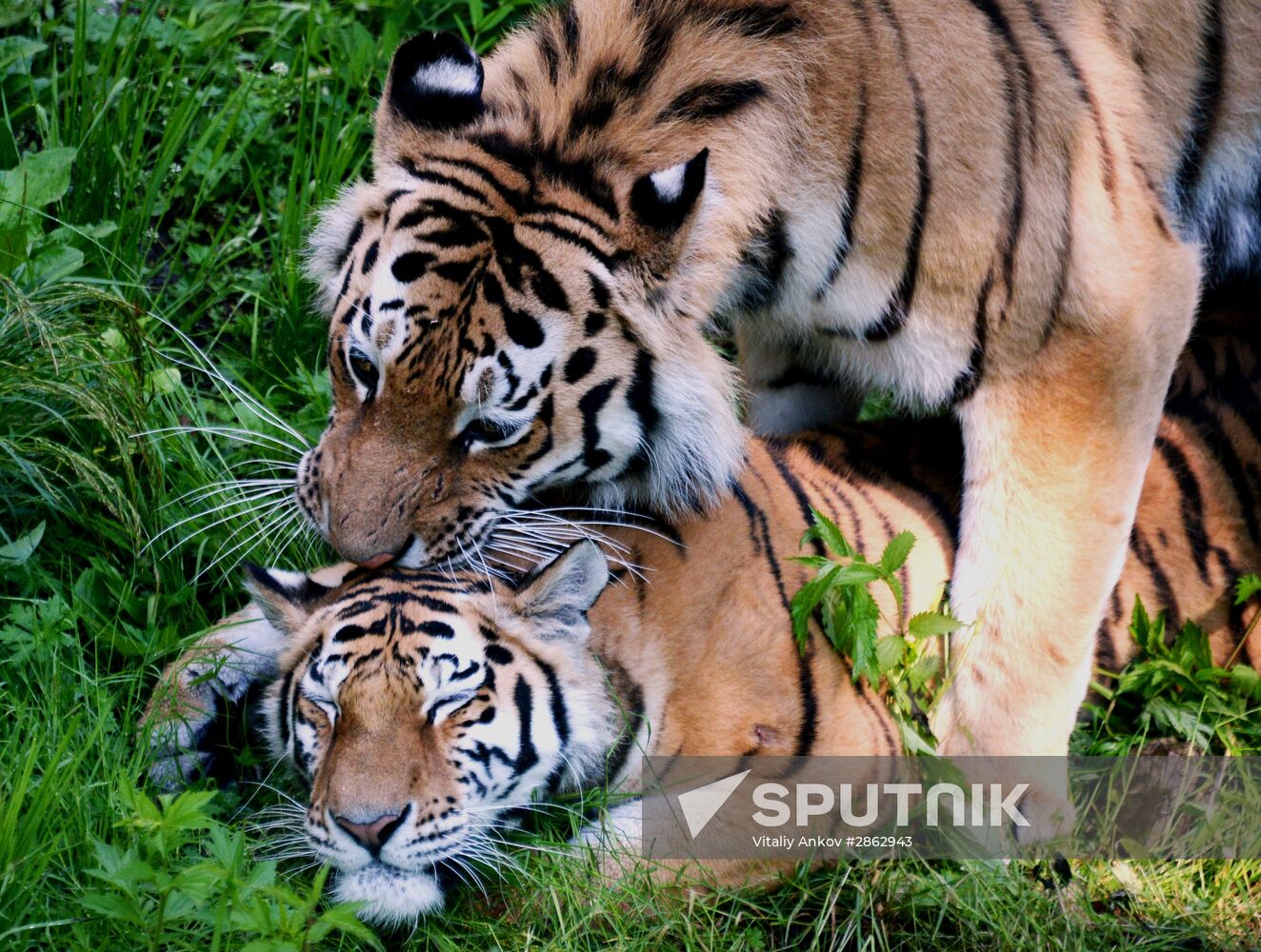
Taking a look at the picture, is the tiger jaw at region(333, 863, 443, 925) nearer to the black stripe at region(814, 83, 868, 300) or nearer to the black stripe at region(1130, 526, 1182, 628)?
the black stripe at region(814, 83, 868, 300)

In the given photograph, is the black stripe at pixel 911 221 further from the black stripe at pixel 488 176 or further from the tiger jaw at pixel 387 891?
the tiger jaw at pixel 387 891

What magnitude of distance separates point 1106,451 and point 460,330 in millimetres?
1324

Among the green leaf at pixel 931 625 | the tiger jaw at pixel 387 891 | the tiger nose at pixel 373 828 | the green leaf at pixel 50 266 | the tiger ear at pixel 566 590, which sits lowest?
the tiger jaw at pixel 387 891

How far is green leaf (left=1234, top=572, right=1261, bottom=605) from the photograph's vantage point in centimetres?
322

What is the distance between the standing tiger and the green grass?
481mm

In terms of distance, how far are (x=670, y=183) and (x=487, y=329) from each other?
1.34 feet

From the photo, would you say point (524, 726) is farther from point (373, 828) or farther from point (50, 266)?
point (50, 266)

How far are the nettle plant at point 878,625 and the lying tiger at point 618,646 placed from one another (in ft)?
0.16

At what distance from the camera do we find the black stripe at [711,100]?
2695 mm

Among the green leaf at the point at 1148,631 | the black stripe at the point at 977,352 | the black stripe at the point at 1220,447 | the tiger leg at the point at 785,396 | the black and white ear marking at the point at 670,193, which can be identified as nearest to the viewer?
the black and white ear marking at the point at 670,193

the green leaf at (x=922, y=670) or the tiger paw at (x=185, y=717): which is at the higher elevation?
the green leaf at (x=922, y=670)

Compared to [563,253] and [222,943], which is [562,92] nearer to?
[563,253]

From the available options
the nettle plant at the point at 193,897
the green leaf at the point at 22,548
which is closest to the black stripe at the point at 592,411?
the nettle plant at the point at 193,897

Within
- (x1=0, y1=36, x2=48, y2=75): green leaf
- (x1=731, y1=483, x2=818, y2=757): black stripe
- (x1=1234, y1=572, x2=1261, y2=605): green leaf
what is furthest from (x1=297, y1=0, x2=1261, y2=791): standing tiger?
(x1=0, y1=36, x2=48, y2=75): green leaf
